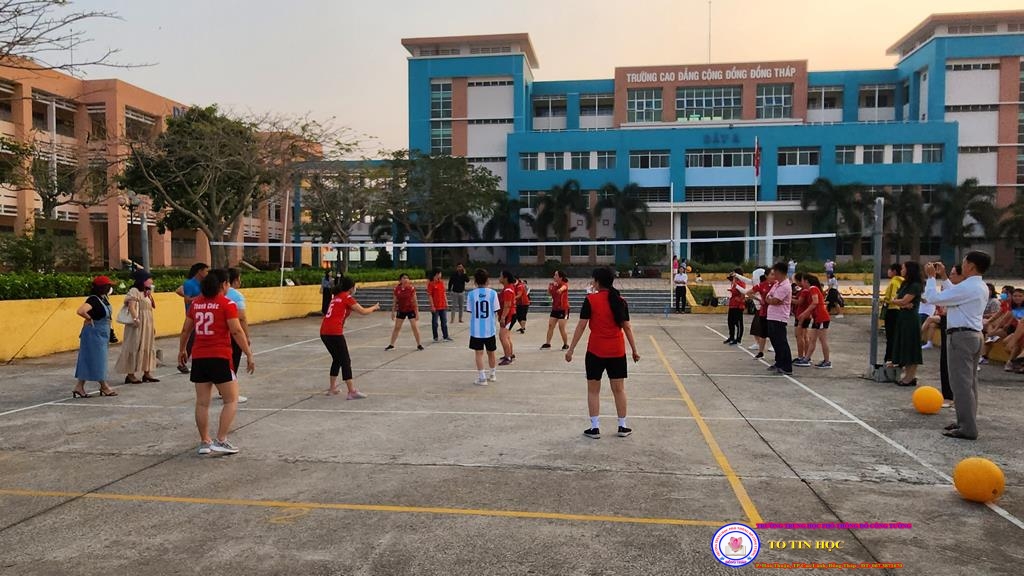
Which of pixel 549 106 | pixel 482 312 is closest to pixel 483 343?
pixel 482 312

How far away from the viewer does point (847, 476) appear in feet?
17.9

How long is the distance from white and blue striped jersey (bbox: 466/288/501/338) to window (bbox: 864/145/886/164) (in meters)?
47.8

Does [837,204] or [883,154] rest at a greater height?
[883,154]

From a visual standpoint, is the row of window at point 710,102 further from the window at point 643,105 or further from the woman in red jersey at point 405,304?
the woman in red jersey at point 405,304

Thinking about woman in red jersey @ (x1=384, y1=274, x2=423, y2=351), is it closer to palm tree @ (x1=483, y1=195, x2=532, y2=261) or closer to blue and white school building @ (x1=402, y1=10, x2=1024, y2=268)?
blue and white school building @ (x1=402, y1=10, x2=1024, y2=268)

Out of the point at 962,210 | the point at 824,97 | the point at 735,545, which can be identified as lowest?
the point at 735,545

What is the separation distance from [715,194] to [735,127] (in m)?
5.24

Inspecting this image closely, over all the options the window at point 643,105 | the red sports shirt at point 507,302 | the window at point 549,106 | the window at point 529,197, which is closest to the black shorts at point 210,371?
the red sports shirt at point 507,302

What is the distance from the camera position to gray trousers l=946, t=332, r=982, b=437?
6.54m

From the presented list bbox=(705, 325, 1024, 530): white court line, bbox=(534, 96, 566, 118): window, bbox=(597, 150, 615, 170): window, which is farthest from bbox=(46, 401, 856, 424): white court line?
bbox=(534, 96, 566, 118): window

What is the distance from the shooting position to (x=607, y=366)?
6.70 metres

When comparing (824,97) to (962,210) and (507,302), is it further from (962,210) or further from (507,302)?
(507,302)

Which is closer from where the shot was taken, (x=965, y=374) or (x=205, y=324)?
(x=205, y=324)

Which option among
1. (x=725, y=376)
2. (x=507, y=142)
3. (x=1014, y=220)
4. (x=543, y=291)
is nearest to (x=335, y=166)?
(x=543, y=291)
